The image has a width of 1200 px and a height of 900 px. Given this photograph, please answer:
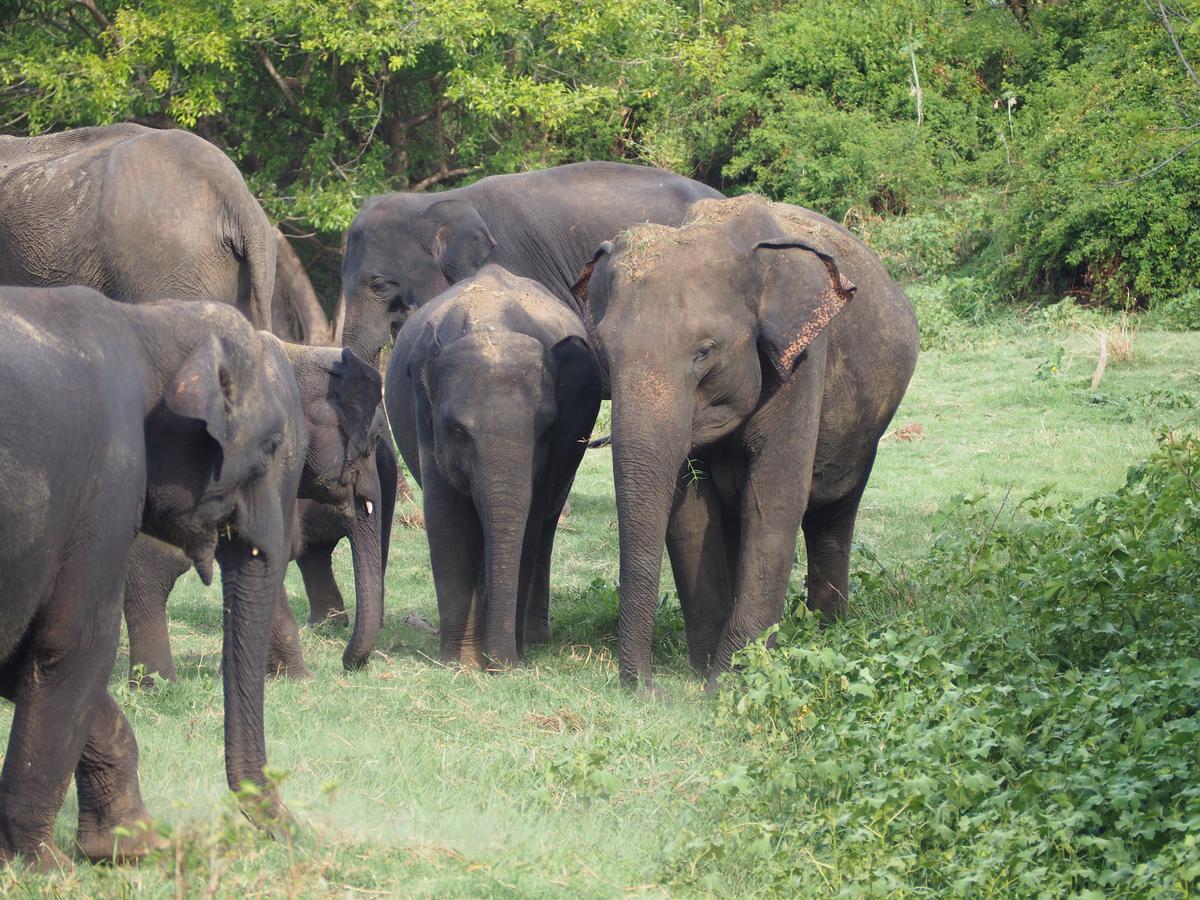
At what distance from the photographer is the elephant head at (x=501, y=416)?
23.5ft

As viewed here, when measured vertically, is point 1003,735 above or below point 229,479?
below

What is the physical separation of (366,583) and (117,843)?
2.92 meters

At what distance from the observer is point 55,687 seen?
13.7ft

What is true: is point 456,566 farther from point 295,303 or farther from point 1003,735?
point 295,303

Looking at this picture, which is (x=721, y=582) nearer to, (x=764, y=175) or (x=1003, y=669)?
(x=1003, y=669)

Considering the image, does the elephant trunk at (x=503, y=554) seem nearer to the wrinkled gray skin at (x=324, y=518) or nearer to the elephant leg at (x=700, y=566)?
the wrinkled gray skin at (x=324, y=518)

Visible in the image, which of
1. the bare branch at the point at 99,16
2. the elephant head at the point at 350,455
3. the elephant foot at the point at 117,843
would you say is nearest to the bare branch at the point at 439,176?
the bare branch at the point at 99,16

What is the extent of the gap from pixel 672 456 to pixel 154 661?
2.26 metres

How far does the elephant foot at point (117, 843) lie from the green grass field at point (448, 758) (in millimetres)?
128

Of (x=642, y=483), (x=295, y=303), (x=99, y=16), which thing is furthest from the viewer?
(x=295, y=303)

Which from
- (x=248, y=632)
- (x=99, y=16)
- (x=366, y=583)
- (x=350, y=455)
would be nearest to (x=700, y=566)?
(x=366, y=583)

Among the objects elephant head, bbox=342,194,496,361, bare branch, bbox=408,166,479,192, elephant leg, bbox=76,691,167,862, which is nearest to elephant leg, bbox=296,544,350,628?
elephant head, bbox=342,194,496,361

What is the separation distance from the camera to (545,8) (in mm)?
17781

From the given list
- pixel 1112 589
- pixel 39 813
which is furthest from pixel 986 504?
pixel 39 813
